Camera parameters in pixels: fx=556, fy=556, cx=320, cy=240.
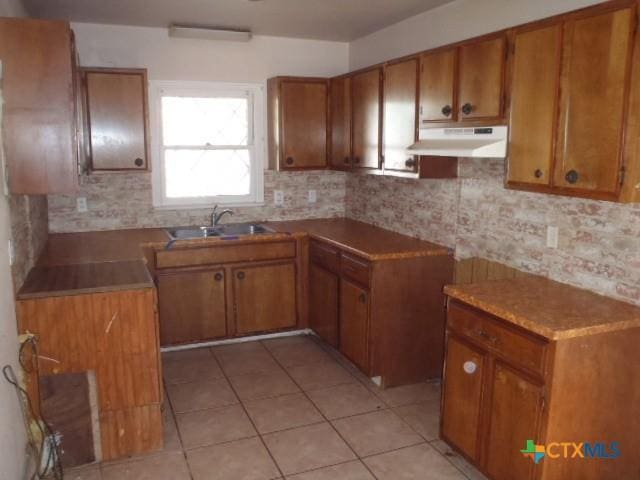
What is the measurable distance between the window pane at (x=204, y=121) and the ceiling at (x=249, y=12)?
0.61 m

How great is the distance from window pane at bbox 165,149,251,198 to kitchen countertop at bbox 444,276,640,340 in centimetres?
257

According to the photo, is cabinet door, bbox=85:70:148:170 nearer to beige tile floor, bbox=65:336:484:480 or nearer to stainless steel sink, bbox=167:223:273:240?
stainless steel sink, bbox=167:223:273:240

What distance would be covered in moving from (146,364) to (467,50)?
230 centimetres

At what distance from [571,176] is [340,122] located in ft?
7.74

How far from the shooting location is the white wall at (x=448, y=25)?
2.89m

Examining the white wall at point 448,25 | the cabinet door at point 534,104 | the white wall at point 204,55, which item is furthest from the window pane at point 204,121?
the cabinet door at point 534,104

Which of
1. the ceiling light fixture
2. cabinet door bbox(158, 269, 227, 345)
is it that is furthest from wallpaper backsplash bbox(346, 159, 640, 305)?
the ceiling light fixture

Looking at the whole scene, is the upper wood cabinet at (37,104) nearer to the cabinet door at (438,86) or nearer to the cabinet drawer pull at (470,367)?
the cabinet door at (438,86)

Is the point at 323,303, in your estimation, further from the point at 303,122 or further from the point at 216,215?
the point at 303,122

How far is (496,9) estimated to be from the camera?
10.4 feet

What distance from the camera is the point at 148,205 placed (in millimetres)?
4480

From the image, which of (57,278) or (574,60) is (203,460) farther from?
(574,60)

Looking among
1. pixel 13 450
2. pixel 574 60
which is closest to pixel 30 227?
pixel 13 450

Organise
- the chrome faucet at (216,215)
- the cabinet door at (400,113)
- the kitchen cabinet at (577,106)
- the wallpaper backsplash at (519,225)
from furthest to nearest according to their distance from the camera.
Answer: the chrome faucet at (216,215), the cabinet door at (400,113), the wallpaper backsplash at (519,225), the kitchen cabinet at (577,106)
